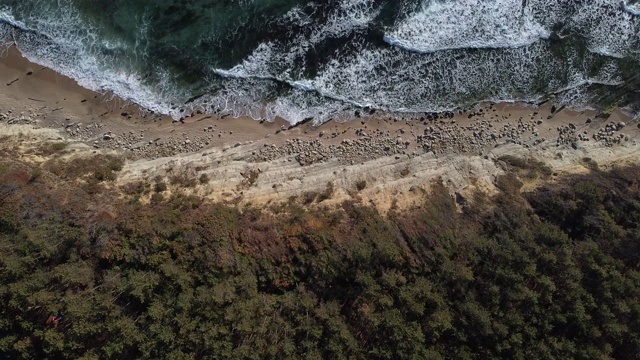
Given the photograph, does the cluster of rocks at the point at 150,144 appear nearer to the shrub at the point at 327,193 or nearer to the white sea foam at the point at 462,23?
the shrub at the point at 327,193

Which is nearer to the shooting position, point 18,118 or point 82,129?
point 18,118

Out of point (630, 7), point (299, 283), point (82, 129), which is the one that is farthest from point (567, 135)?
point (82, 129)

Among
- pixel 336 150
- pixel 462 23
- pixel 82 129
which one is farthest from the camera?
pixel 462 23

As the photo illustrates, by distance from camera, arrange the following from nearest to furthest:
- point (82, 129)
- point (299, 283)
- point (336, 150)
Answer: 1. point (299, 283)
2. point (82, 129)
3. point (336, 150)

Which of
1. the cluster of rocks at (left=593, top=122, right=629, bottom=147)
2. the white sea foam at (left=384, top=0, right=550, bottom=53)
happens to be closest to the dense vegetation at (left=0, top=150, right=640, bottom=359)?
the cluster of rocks at (left=593, top=122, right=629, bottom=147)

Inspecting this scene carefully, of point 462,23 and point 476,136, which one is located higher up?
point 462,23

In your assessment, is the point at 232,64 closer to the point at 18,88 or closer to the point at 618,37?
the point at 18,88

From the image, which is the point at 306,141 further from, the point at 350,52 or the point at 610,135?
the point at 610,135
